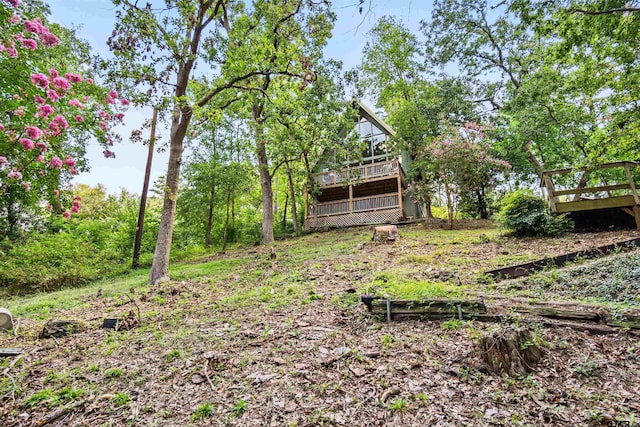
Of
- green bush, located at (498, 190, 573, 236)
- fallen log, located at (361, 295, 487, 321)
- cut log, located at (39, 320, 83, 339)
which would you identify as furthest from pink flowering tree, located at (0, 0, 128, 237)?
green bush, located at (498, 190, 573, 236)

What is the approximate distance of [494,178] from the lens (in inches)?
645

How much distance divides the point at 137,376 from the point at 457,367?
3.13 m

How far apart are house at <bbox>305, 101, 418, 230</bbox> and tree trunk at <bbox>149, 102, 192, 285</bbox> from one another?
27.7ft

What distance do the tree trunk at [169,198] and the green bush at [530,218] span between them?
31.0 ft

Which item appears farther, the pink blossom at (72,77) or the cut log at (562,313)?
the pink blossom at (72,77)

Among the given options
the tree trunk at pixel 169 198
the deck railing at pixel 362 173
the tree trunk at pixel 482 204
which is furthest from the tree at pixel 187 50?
the tree trunk at pixel 482 204

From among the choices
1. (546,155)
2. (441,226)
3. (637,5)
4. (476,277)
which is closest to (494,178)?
(546,155)

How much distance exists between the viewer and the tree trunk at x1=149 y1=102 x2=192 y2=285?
791cm

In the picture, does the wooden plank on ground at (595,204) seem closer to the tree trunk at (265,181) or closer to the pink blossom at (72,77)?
the tree trunk at (265,181)

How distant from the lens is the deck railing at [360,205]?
16.0 m

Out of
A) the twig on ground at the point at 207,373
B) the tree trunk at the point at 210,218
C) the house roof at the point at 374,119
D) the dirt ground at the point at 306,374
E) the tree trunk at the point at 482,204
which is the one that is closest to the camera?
A: the dirt ground at the point at 306,374

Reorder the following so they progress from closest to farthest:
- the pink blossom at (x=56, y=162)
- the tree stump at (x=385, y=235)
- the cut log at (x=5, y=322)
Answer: the cut log at (x=5, y=322) < the pink blossom at (x=56, y=162) < the tree stump at (x=385, y=235)

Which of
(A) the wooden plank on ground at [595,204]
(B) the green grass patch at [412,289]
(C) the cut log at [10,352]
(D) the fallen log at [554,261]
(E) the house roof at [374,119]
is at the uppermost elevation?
(E) the house roof at [374,119]

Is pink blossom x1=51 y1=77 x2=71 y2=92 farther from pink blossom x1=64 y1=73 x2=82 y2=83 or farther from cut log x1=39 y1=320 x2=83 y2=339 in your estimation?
cut log x1=39 y1=320 x2=83 y2=339
